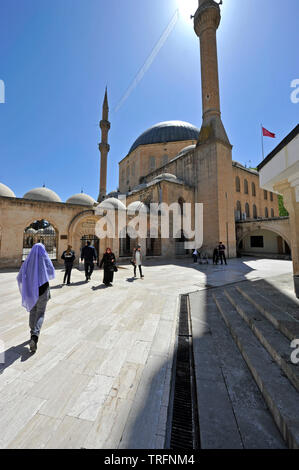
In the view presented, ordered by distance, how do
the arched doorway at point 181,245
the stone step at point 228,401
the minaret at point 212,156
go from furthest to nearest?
the arched doorway at point 181,245
the minaret at point 212,156
the stone step at point 228,401

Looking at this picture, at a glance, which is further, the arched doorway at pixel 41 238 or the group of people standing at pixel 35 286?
the arched doorway at pixel 41 238

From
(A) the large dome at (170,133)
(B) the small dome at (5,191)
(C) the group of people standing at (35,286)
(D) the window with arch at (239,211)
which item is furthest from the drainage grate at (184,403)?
(A) the large dome at (170,133)

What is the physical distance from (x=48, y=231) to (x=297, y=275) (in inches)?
1126

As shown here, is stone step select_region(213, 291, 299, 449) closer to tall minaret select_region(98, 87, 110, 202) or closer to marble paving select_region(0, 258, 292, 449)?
marble paving select_region(0, 258, 292, 449)

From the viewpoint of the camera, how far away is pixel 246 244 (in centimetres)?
2477

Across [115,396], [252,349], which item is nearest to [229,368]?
[252,349]

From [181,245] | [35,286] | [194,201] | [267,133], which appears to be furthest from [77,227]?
[267,133]

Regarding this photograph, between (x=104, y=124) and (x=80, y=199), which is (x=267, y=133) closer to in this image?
(x=104, y=124)

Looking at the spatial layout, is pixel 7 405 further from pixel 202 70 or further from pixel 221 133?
pixel 202 70

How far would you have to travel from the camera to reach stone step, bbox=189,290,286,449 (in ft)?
4.59

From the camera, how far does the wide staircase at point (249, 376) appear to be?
1439 mm

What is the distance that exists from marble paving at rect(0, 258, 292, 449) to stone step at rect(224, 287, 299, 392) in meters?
1.30
